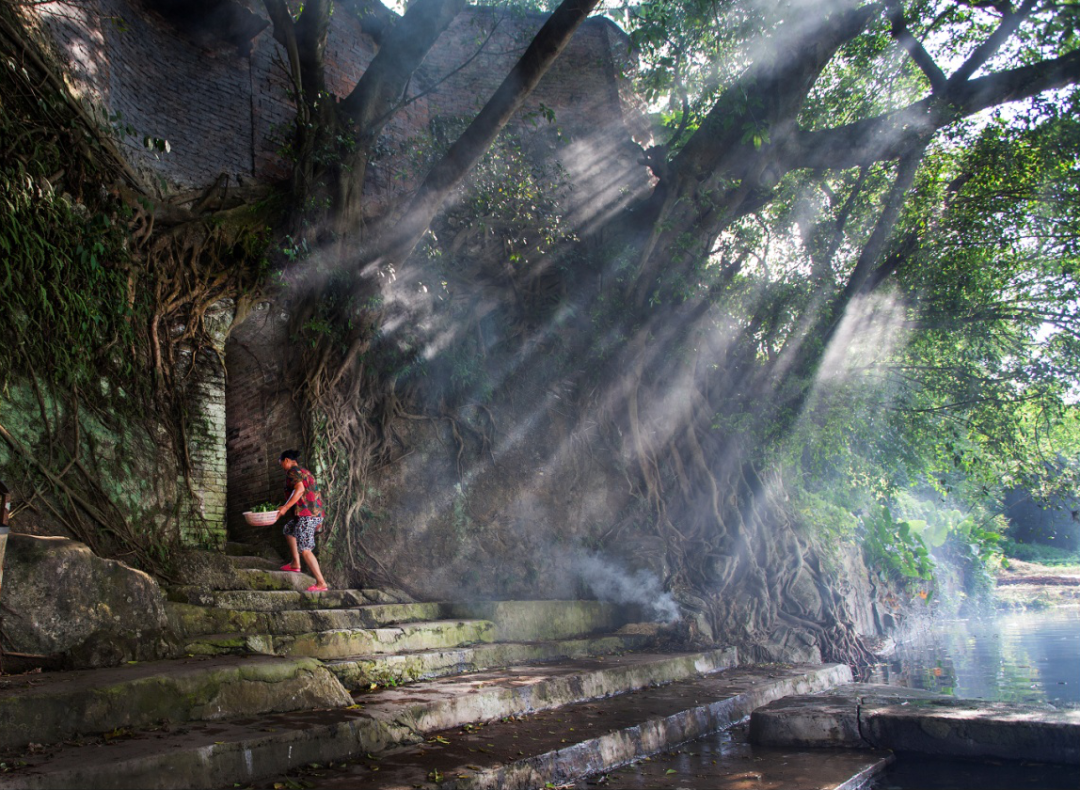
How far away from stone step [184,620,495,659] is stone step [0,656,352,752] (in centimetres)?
47

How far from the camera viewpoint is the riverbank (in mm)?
17172

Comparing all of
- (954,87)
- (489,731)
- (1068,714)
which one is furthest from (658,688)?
(954,87)

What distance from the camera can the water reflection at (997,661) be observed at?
575 centimetres

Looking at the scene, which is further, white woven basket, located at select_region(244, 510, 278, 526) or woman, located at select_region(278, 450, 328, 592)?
woman, located at select_region(278, 450, 328, 592)

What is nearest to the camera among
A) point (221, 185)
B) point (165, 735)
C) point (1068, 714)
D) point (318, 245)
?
point (165, 735)

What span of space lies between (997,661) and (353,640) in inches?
272

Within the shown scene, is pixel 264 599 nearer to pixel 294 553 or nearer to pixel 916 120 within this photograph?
pixel 294 553

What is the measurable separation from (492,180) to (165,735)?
21.3 ft

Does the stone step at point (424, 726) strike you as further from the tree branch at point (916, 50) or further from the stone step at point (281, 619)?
the tree branch at point (916, 50)

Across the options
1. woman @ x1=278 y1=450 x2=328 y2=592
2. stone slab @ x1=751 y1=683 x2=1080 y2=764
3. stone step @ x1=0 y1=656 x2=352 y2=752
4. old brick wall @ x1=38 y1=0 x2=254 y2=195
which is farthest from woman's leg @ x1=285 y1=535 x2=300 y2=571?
stone slab @ x1=751 y1=683 x2=1080 y2=764

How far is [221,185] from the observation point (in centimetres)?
704

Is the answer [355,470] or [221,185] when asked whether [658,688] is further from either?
[221,185]

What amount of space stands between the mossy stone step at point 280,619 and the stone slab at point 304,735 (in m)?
0.95

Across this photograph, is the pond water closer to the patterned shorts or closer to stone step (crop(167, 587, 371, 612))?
stone step (crop(167, 587, 371, 612))
